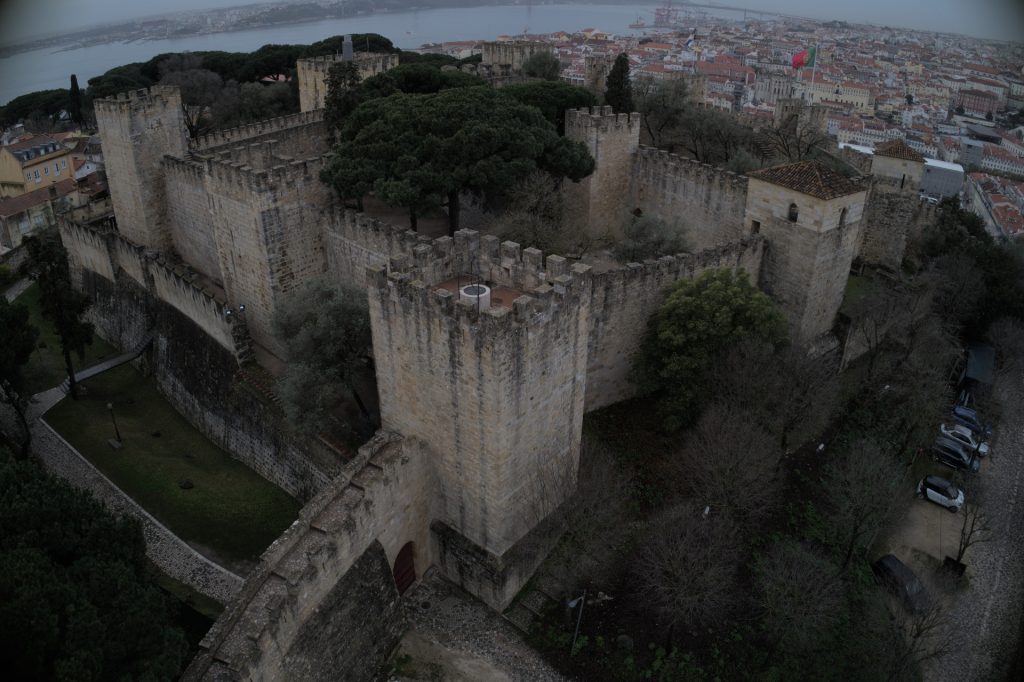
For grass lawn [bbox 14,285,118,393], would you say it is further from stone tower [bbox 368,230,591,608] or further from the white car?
the white car

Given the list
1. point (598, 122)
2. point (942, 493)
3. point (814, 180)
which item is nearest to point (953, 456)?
point (942, 493)

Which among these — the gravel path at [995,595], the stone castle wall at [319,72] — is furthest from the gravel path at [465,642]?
the stone castle wall at [319,72]

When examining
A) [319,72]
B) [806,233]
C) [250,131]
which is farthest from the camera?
[319,72]

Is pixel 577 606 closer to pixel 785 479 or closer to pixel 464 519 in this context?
pixel 464 519

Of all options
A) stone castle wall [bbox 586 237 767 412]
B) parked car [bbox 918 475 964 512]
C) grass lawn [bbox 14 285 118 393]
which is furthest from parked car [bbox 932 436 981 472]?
grass lawn [bbox 14 285 118 393]

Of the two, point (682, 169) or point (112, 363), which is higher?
point (682, 169)

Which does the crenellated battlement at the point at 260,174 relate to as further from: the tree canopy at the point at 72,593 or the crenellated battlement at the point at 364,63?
the crenellated battlement at the point at 364,63

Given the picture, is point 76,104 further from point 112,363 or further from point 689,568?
point 689,568

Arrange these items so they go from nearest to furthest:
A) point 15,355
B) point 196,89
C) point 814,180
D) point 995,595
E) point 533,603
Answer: point 533,603, point 995,595, point 814,180, point 15,355, point 196,89
